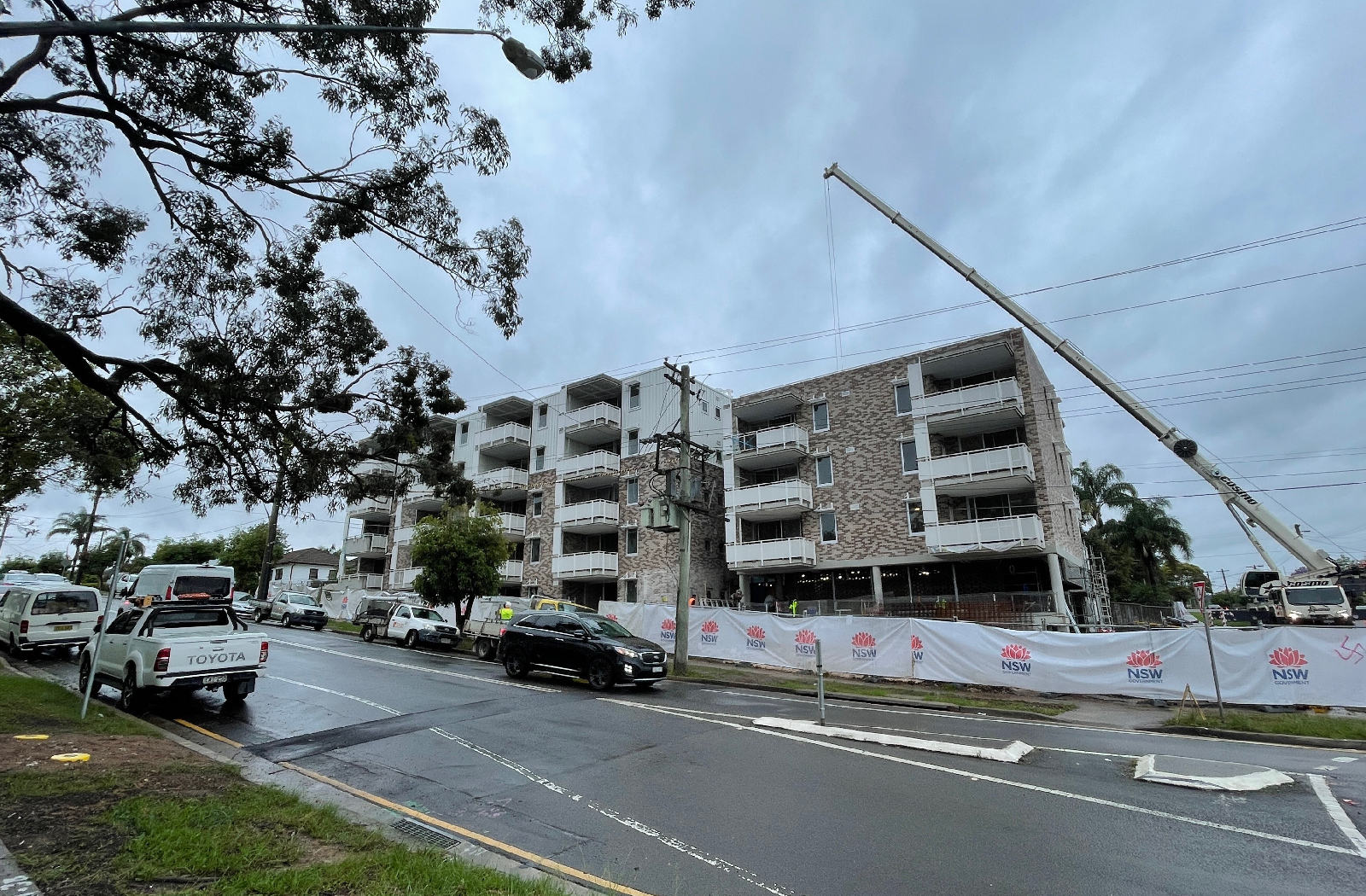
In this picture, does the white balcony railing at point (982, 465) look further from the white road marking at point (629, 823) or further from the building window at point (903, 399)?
the white road marking at point (629, 823)

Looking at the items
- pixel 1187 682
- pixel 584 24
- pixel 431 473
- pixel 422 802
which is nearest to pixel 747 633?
pixel 1187 682

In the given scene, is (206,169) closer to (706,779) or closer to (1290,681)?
(706,779)

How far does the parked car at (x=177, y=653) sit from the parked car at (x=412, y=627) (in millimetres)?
12727

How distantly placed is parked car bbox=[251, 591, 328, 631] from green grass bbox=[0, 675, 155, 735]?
22875mm

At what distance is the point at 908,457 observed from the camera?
90.4 feet

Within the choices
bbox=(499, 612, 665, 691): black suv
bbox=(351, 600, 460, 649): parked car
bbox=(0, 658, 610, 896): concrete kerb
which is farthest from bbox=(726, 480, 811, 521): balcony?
bbox=(0, 658, 610, 896): concrete kerb

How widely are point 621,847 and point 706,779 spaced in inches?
88.6

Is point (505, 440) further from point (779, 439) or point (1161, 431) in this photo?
point (1161, 431)

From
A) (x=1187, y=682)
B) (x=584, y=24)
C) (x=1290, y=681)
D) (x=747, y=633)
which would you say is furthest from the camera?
(x=747, y=633)

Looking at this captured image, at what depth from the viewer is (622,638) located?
1549 cm

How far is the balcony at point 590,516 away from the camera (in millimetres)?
35000

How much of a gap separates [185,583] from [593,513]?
58.7 feet

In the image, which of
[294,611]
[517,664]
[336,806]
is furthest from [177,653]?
[294,611]

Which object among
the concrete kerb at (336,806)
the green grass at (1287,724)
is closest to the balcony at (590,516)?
the concrete kerb at (336,806)
